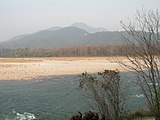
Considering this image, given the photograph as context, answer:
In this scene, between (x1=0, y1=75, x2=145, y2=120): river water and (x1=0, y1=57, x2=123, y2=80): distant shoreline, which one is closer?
(x1=0, y1=75, x2=145, y2=120): river water

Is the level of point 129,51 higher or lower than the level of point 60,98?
higher

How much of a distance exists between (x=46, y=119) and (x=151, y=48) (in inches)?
336

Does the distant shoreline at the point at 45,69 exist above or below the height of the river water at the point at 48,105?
above

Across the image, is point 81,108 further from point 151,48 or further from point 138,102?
point 151,48

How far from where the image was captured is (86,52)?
102 meters

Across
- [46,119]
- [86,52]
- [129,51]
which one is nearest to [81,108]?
[46,119]

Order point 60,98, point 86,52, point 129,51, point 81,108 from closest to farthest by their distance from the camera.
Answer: point 129,51
point 81,108
point 60,98
point 86,52

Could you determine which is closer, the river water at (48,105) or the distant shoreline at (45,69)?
the river water at (48,105)

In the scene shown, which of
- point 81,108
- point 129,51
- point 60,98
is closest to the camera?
point 129,51

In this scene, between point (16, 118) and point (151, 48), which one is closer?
point (151, 48)

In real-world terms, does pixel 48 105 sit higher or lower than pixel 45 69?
lower

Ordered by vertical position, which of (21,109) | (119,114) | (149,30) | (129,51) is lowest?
(21,109)

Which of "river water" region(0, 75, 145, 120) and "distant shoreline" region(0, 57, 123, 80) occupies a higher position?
"distant shoreline" region(0, 57, 123, 80)

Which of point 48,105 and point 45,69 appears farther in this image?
point 45,69
